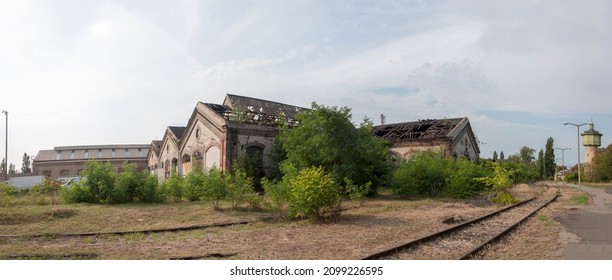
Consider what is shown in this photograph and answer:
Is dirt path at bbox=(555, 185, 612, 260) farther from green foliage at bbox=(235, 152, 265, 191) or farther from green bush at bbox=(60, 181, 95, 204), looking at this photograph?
green bush at bbox=(60, 181, 95, 204)

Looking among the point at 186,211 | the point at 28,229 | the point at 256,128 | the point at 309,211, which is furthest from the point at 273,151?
the point at 28,229

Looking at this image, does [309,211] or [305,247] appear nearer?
[305,247]

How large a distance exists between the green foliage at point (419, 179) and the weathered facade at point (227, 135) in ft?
25.7

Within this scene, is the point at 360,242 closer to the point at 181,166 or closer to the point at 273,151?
the point at 273,151

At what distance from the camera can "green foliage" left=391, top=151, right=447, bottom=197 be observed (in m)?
21.8

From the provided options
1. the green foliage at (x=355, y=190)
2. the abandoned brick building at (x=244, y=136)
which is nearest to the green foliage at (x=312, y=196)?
the green foliage at (x=355, y=190)

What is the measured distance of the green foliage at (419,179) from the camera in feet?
71.4

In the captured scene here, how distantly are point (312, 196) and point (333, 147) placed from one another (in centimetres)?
777

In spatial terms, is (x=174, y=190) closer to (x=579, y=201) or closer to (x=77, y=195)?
(x=77, y=195)

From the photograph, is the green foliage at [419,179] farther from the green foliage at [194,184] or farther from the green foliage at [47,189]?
the green foliage at [47,189]

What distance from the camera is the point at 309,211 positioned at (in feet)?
40.5

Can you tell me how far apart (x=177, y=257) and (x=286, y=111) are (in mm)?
25126

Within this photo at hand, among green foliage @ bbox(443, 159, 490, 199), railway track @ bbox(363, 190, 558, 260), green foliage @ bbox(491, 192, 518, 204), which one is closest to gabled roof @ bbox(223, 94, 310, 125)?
green foliage @ bbox(443, 159, 490, 199)

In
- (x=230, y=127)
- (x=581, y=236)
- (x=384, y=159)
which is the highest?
(x=230, y=127)
